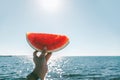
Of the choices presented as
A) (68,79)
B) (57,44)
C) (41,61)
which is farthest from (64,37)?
(68,79)

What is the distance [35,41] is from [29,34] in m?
0.29

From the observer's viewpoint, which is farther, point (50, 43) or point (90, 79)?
point (90, 79)

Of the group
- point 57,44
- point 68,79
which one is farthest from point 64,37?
point 68,79

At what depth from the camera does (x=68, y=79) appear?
4688 centimetres

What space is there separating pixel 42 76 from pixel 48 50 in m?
0.74

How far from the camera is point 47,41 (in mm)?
8008

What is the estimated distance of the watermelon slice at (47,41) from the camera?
8.03m

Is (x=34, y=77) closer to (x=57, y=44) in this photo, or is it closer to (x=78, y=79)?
(x=57, y=44)

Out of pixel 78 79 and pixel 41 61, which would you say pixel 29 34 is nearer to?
pixel 41 61

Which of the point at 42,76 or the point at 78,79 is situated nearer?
the point at 42,76

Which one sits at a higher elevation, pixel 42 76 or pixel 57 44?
pixel 57 44

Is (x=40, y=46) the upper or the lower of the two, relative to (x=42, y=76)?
upper

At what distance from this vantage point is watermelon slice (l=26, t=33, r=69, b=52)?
8.03 m

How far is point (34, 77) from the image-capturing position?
332 inches
